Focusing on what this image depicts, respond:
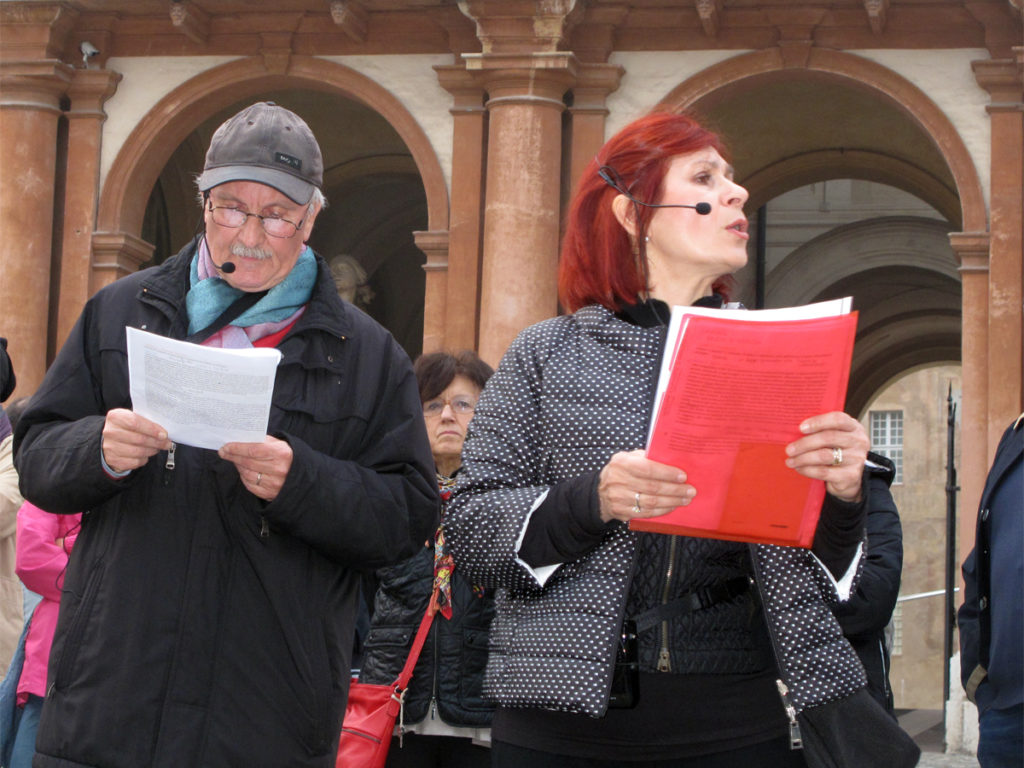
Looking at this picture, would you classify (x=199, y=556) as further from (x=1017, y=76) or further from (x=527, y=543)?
(x=1017, y=76)

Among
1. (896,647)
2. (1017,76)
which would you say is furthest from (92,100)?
(896,647)

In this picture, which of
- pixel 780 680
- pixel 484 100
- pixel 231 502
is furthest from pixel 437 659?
pixel 484 100

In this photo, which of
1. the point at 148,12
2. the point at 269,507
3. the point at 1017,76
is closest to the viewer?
the point at 269,507

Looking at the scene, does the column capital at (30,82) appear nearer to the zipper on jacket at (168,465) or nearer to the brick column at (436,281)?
the brick column at (436,281)

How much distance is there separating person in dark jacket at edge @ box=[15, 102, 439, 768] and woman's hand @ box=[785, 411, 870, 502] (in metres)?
0.92

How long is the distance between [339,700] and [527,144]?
8.96m

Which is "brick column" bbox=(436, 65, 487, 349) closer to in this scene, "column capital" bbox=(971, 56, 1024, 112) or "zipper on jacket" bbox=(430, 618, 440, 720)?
"column capital" bbox=(971, 56, 1024, 112)

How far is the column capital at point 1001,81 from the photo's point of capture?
458 inches

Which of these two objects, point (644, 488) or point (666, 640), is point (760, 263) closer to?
point (666, 640)

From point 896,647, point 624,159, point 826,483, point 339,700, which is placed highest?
point 624,159

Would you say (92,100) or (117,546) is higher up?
(92,100)

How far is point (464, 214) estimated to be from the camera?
12.3 m

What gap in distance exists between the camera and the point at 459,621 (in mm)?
4488

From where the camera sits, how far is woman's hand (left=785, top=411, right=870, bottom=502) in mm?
2674
